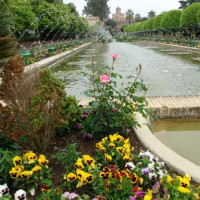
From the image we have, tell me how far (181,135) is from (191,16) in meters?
25.6

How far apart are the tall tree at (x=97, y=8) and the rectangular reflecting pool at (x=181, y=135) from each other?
84374 millimetres

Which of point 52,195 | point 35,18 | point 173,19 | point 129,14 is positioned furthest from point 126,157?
point 129,14

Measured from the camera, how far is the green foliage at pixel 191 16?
84.3 feet

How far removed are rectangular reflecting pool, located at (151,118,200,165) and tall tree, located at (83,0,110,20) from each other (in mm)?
84374

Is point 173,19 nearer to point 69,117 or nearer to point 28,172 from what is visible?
point 69,117

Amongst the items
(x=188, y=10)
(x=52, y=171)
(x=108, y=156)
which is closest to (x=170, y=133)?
(x=108, y=156)

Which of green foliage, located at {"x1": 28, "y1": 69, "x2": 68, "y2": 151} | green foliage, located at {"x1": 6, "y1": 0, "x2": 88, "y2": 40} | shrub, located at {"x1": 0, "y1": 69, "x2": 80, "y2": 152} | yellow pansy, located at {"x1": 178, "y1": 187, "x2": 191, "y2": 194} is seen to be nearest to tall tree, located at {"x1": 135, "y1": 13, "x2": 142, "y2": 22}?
green foliage, located at {"x1": 6, "y1": 0, "x2": 88, "y2": 40}

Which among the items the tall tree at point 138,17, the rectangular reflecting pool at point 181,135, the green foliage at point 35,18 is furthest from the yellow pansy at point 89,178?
the tall tree at point 138,17

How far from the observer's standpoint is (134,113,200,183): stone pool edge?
2322 millimetres

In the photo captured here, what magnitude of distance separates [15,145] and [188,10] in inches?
1086

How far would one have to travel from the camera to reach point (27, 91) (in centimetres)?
257

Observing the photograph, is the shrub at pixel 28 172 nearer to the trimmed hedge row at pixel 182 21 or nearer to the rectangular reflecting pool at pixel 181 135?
the rectangular reflecting pool at pixel 181 135

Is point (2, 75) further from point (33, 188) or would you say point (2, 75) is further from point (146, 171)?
point (146, 171)

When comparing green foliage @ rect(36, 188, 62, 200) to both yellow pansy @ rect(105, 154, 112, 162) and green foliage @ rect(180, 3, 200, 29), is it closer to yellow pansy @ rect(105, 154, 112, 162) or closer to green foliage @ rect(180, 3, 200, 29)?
yellow pansy @ rect(105, 154, 112, 162)
